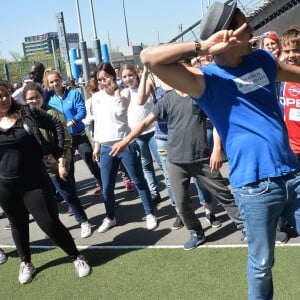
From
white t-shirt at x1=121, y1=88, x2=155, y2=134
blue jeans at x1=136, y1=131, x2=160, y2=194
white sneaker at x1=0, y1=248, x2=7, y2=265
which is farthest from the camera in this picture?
blue jeans at x1=136, y1=131, x2=160, y2=194

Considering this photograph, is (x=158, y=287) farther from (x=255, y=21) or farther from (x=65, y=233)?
(x=255, y=21)

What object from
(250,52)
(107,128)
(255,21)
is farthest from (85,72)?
(255,21)

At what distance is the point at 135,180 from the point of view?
479cm

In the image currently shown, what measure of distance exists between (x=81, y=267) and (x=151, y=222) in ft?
3.85

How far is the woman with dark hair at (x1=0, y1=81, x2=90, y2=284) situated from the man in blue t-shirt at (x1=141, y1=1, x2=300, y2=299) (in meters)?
1.92

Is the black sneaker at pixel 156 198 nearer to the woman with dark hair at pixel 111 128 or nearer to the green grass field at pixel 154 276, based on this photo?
the woman with dark hair at pixel 111 128

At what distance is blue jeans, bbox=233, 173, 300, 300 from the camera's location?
2275mm

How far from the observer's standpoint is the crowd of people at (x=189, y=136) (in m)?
2.21

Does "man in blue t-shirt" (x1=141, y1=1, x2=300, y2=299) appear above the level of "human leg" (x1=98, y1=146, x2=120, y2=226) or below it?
above

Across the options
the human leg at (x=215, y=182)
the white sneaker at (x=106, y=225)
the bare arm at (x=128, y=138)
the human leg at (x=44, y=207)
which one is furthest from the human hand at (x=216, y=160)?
the white sneaker at (x=106, y=225)

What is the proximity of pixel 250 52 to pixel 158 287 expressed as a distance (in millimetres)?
2149

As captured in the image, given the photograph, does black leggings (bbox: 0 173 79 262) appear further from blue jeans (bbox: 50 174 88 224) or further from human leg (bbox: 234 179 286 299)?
human leg (bbox: 234 179 286 299)

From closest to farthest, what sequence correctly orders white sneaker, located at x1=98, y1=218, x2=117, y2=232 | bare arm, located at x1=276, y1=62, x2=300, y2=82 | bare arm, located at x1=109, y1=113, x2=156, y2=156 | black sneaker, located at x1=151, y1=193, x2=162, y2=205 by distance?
1. bare arm, located at x1=276, y1=62, x2=300, y2=82
2. bare arm, located at x1=109, y1=113, x2=156, y2=156
3. white sneaker, located at x1=98, y1=218, x2=117, y2=232
4. black sneaker, located at x1=151, y1=193, x2=162, y2=205

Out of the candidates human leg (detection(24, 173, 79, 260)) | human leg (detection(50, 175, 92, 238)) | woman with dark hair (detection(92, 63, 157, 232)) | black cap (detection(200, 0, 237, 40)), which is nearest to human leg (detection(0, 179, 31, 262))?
human leg (detection(24, 173, 79, 260))
